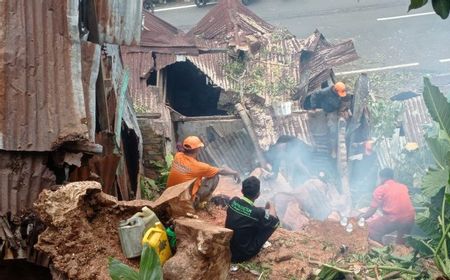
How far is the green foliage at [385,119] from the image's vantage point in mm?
12094

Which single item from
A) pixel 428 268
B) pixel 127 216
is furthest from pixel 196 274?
pixel 428 268

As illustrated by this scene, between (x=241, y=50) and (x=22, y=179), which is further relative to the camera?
(x=241, y=50)

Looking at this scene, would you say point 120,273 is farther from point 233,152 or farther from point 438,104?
point 233,152

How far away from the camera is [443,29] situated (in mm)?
18438

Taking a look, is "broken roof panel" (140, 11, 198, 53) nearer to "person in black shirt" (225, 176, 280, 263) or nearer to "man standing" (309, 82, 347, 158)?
"man standing" (309, 82, 347, 158)

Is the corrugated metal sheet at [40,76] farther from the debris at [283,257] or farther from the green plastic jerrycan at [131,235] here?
the debris at [283,257]

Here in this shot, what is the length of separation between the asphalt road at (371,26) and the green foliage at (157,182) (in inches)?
380

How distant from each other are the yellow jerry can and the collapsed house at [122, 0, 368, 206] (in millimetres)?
4539

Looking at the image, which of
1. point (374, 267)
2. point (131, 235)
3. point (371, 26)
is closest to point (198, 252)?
point (131, 235)

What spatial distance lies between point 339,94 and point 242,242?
5.54 metres

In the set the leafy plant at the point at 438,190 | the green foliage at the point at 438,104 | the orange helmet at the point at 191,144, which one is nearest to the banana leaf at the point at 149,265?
the leafy plant at the point at 438,190

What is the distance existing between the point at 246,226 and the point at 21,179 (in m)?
2.54

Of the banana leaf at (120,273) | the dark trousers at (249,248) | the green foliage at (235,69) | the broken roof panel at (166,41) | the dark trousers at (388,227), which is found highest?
the broken roof panel at (166,41)

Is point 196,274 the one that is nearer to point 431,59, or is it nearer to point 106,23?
point 106,23
